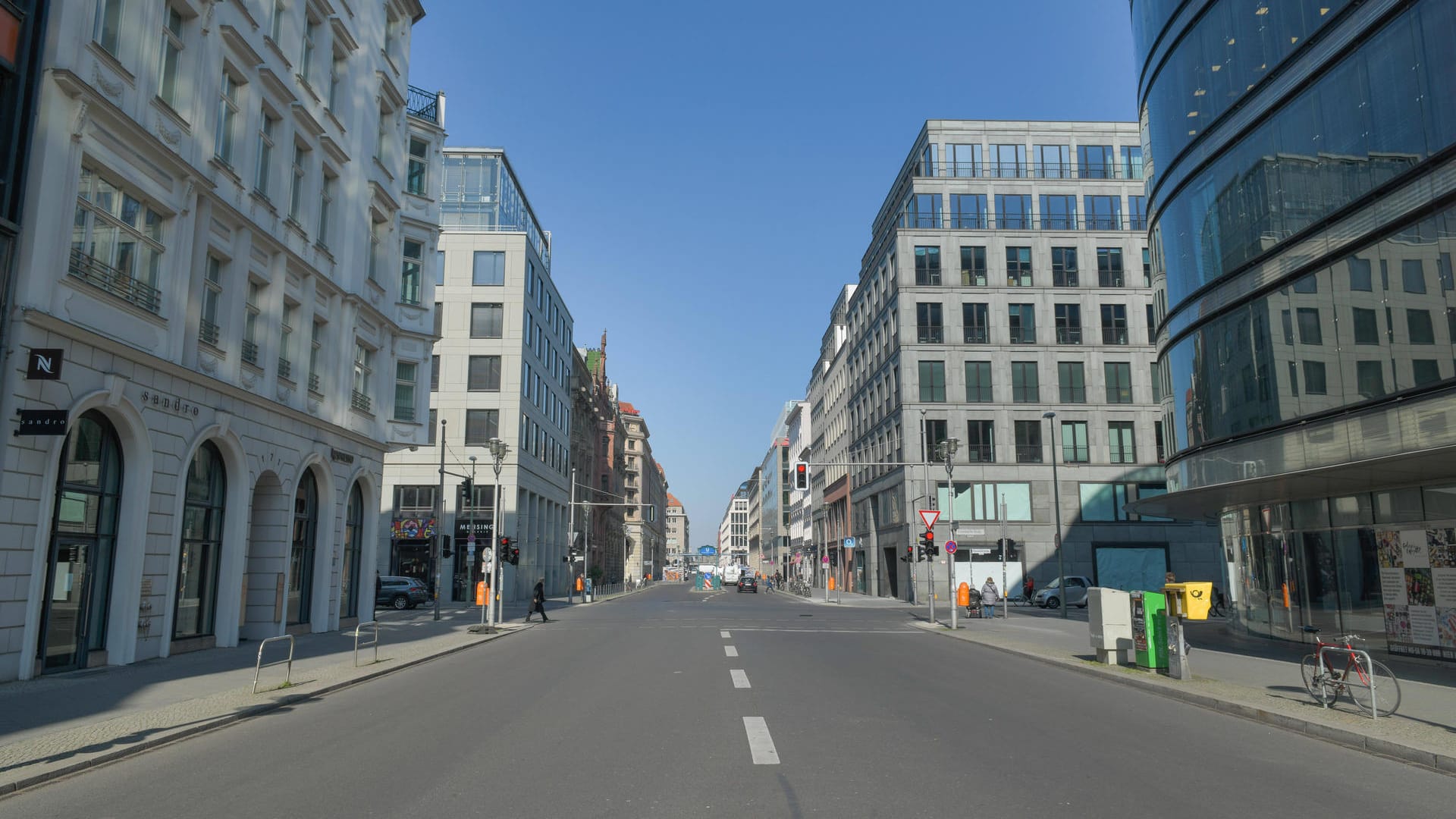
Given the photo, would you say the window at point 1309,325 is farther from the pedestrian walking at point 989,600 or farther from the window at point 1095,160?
the window at point 1095,160

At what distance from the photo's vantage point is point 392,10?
29.5m

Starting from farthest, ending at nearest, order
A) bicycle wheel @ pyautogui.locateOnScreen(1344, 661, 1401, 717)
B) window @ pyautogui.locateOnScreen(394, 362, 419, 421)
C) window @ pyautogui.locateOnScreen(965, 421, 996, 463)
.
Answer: window @ pyautogui.locateOnScreen(965, 421, 996, 463) < window @ pyautogui.locateOnScreen(394, 362, 419, 421) < bicycle wheel @ pyautogui.locateOnScreen(1344, 661, 1401, 717)

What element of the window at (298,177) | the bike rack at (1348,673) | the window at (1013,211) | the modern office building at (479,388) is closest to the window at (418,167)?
the window at (298,177)

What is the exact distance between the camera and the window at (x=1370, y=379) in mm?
16516

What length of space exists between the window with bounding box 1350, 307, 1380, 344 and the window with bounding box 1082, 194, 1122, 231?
40876 millimetres

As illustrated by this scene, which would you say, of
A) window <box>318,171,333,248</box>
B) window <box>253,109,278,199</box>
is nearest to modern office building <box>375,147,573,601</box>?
window <box>318,171,333,248</box>

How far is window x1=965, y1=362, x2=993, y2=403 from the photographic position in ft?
176

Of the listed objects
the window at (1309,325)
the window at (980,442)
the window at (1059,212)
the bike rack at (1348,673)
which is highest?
the window at (1059,212)

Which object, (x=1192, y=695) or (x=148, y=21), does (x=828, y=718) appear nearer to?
(x=1192, y=695)

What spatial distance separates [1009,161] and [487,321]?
109ft

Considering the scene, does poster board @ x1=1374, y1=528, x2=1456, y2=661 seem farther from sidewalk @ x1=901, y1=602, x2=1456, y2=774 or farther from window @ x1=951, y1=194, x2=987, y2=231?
window @ x1=951, y1=194, x2=987, y2=231

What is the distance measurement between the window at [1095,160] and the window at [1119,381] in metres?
12.4

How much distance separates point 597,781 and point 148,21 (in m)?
16.4

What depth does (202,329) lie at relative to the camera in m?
19.0
